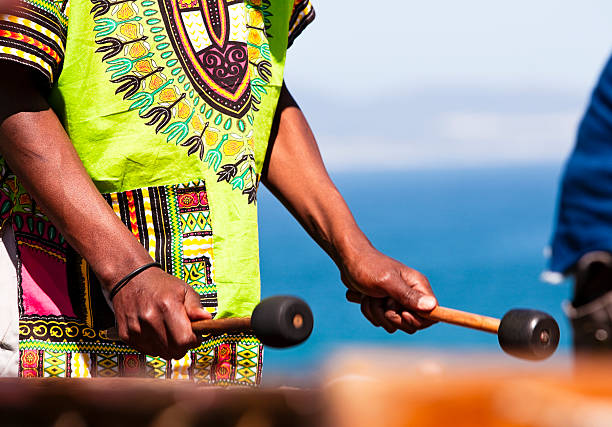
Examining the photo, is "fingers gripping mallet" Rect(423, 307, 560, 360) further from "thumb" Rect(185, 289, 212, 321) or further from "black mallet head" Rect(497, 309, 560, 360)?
"thumb" Rect(185, 289, 212, 321)

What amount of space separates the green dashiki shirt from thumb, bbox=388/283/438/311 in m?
0.30

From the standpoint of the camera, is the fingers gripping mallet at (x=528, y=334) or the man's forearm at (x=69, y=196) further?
the man's forearm at (x=69, y=196)

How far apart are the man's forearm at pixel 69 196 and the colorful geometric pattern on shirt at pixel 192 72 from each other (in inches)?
7.2

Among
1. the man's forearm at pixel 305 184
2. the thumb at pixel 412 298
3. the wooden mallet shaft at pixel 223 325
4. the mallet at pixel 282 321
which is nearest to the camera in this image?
the mallet at pixel 282 321

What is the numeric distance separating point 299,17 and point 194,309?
0.88 meters

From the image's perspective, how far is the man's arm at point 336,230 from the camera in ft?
7.06

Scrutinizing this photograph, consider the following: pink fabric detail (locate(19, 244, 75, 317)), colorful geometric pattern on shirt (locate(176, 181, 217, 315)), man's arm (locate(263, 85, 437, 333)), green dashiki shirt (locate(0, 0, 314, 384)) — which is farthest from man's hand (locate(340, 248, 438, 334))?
pink fabric detail (locate(19, 244, 75, 317))

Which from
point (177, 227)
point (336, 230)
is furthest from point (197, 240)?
point (336, 230)

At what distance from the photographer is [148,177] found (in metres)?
1.96

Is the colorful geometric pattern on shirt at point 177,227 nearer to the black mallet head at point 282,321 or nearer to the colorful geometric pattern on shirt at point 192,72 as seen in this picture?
the colorful geometric pattern on shirt at point 192,72

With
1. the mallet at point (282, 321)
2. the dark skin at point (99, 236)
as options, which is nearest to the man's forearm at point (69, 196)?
the dark skin at point (99, 236)

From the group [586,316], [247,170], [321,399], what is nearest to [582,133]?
[586,316]

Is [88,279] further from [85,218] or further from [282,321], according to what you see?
[282,321]

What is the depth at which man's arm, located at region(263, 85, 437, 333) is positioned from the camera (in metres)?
2.15
